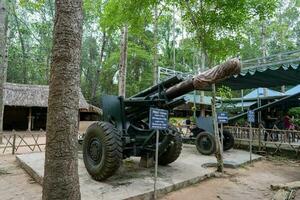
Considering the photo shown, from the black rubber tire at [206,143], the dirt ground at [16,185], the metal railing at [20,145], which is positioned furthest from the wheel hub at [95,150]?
the metal railing at [20,145]

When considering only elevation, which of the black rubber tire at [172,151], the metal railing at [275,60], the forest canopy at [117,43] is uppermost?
the forest canopy at [117,43]

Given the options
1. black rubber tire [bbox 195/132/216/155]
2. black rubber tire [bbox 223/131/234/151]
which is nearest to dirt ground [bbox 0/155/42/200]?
black rubber tire [bbox 195/132/216/155]

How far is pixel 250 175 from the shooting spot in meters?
8.05

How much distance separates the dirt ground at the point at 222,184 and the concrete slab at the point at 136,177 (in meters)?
0.19

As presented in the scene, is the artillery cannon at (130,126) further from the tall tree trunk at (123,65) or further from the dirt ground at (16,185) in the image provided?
the tall tree trunk at (123,65)

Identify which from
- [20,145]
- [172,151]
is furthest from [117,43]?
[172,151]

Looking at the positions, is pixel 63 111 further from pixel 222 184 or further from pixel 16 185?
pixel 222 184

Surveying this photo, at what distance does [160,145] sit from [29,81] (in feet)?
105

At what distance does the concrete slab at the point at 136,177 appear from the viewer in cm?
536

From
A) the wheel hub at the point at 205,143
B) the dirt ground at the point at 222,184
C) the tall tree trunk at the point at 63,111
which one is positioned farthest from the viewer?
the wheel hub at the point at 205,143

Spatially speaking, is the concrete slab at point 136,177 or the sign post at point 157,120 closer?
the concrete slab at point 136,177

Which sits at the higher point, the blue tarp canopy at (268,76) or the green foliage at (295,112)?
the blue tarp canopy at (268,76)

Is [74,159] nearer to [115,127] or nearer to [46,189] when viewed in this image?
[46,189]

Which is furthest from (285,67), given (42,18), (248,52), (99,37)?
(99,37)
